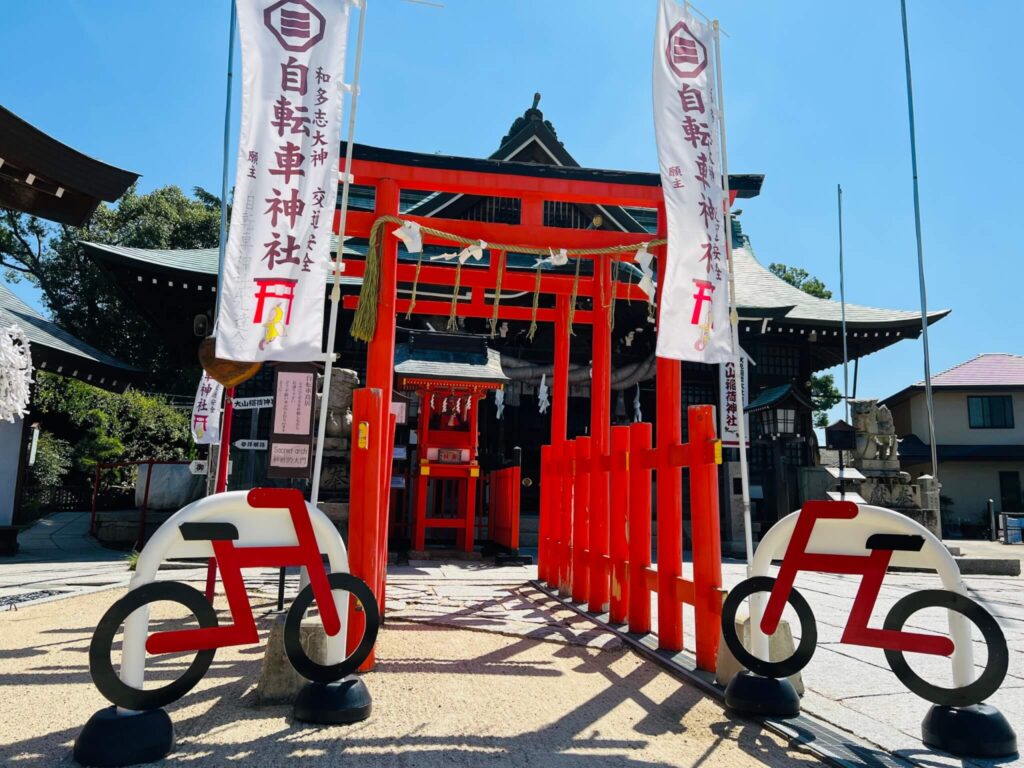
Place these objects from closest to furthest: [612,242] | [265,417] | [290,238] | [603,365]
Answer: [290,238]
[612,242]
[603,365]
[265,417]

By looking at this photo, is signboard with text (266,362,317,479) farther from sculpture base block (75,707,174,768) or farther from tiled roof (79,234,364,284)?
tiled roof (79,234,364,284)

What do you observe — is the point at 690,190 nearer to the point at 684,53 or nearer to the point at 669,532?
the point at 684,53

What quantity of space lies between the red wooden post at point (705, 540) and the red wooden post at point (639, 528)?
84 cm

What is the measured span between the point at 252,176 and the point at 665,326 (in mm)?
2572

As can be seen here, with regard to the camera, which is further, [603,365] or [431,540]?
[431,540]

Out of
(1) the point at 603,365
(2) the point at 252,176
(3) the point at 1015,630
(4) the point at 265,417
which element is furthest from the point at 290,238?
(4) the point at 265,417

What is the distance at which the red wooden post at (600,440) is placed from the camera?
5.61 m

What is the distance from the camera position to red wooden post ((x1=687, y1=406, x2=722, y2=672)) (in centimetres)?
388

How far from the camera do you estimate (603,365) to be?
630 centimetres

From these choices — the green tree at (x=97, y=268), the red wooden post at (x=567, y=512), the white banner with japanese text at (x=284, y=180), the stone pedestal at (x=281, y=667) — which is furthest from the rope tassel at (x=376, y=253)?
the green tree at (x=97, y=268)

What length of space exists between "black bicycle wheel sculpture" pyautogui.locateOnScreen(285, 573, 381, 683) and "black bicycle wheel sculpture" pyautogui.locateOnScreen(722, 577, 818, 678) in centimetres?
168

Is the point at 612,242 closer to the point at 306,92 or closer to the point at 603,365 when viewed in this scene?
the point at 603,365

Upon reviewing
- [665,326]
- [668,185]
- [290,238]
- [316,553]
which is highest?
[668,185]

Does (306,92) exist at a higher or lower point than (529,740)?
higher
